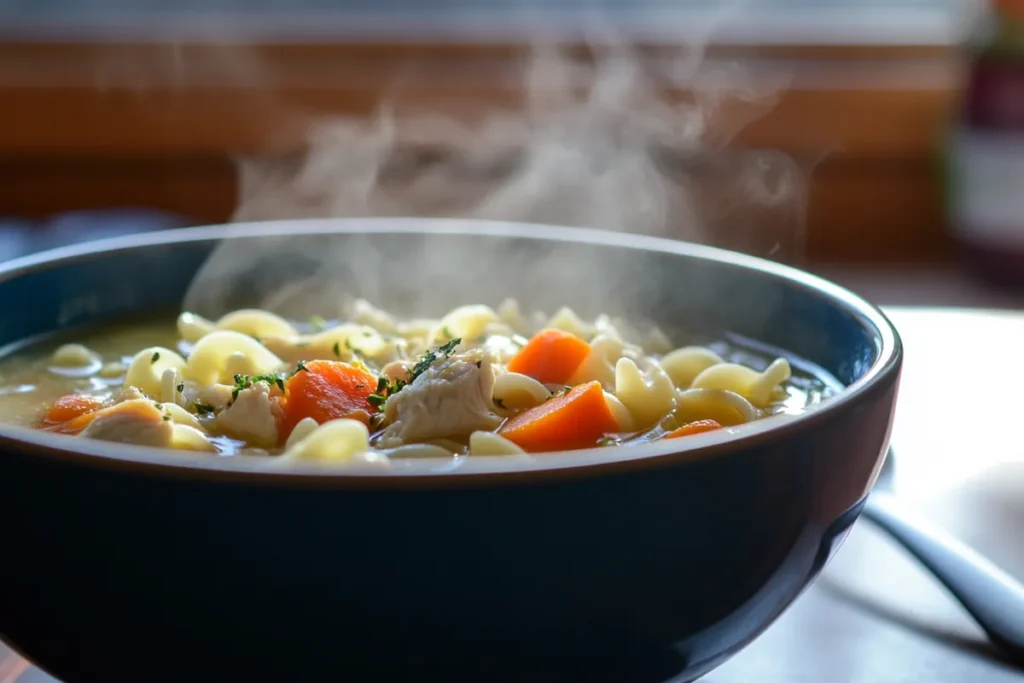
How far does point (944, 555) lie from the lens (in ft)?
3.02

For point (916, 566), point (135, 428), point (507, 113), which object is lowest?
point (916, 566)

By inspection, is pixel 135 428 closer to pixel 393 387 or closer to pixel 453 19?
pixel 393 387

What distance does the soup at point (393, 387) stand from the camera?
811 mm

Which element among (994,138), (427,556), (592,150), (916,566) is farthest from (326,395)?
(994,138)

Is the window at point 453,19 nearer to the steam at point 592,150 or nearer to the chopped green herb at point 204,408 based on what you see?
the steam at point 592,150

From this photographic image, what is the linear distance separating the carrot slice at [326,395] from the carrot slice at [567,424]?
12cm

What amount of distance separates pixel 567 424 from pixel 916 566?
1.19ft

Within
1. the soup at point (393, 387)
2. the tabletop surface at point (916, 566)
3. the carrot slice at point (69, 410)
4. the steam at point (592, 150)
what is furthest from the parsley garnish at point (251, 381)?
the steam at point (592, 150)

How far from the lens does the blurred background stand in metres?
3.25

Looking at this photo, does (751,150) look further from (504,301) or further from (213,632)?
(213,632)

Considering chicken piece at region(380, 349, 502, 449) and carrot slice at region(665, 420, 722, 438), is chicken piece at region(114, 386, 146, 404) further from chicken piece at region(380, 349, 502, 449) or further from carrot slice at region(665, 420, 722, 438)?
carrot slice at region(665, 420, 722, 438)

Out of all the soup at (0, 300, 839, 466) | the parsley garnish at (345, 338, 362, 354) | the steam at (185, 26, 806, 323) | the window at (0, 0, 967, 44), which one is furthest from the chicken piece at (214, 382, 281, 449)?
the window at (0, 0, 967, 44)

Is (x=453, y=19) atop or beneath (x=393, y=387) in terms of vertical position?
atop

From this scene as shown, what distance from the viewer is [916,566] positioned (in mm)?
991
